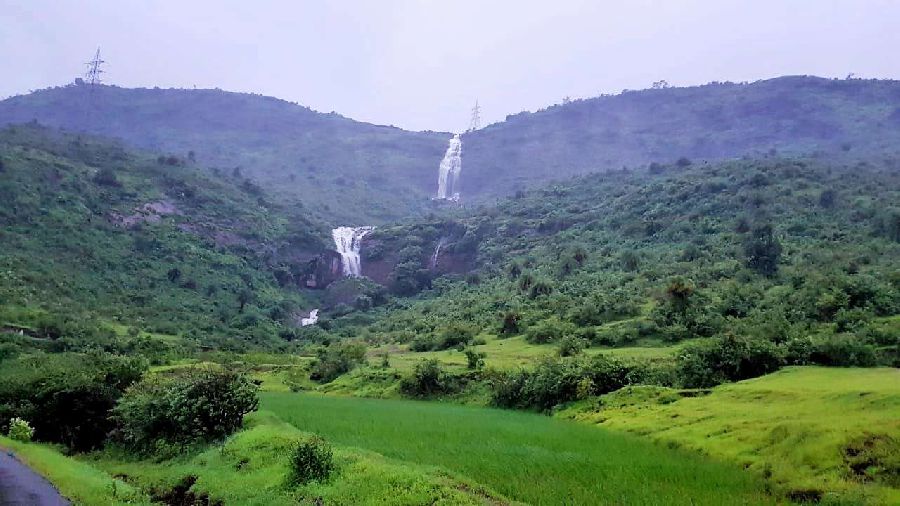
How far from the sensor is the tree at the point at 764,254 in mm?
54622

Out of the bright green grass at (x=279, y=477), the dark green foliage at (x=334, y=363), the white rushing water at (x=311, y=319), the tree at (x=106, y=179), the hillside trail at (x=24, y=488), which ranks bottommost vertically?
the white rushing water at (x=311, y=319)

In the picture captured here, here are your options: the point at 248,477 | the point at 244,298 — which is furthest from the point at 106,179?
the point at 248,477

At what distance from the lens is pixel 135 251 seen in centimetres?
8169

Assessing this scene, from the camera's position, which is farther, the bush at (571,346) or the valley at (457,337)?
the bush at (571,346)

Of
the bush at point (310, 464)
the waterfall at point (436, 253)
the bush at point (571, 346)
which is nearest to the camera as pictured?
the bush at point (310, 464)

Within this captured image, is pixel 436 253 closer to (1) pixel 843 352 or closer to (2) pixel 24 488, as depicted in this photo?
(1) pixel 843 352

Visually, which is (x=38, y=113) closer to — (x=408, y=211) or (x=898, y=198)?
(x=408, y=211)

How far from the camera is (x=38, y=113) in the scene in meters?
196

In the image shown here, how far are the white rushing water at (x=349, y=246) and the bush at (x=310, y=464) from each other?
295 ft

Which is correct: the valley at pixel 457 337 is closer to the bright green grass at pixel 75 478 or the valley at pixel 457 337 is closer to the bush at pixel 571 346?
the bright green grass at pixel 75 478

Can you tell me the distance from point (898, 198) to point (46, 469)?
8649cm

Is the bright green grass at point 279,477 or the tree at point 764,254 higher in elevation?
the tree at point 764,254

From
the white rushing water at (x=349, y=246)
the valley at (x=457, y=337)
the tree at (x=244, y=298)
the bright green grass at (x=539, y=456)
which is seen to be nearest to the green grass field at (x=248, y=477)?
the valley at (x=457, y=337)

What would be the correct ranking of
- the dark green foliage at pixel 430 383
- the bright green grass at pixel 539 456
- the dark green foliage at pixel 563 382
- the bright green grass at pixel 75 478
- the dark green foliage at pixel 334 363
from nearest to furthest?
the bright green grass at pixel 539 456 → the bright green grass at pixel 75 478 → the dark green foliage at pixel 563 382 → the dark green foliage at pixel 430 383 → the dark green foliage at pixel 334 363
